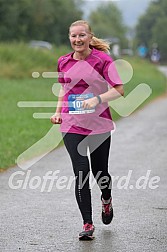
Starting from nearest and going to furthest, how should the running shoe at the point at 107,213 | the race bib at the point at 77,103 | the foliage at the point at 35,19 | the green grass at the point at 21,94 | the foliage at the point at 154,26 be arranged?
the race bib at the point at 77,103 < the running shoe at the point at 107,213 < the green grass at the point at 21,94 < the foliage at the point at 35,19 < the foliage at the point at 154,26

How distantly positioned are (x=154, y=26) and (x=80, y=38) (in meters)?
137

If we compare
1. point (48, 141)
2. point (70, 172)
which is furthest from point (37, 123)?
point (70, 172)

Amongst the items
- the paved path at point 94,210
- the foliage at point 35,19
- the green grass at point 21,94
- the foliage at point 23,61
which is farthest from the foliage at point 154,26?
the paved path at point 94,210

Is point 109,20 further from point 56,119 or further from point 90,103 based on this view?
point 90,103

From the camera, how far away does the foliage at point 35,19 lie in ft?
219

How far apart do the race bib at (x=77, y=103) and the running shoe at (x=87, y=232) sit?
101 cm

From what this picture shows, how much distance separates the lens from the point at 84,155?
712 cm

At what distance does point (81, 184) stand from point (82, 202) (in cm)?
17

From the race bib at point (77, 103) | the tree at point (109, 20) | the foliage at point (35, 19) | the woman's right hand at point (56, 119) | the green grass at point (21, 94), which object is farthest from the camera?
the tree at point (109, 20)

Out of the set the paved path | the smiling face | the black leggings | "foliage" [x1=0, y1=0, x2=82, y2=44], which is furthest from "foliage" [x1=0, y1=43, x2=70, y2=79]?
the smiling face

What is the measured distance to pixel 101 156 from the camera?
24.1ft

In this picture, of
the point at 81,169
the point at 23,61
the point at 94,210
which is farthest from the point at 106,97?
the point at 23,61

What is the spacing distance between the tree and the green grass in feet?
302

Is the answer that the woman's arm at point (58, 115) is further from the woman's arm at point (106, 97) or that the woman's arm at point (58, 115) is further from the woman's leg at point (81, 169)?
the woman's arm at point (106, 97)
